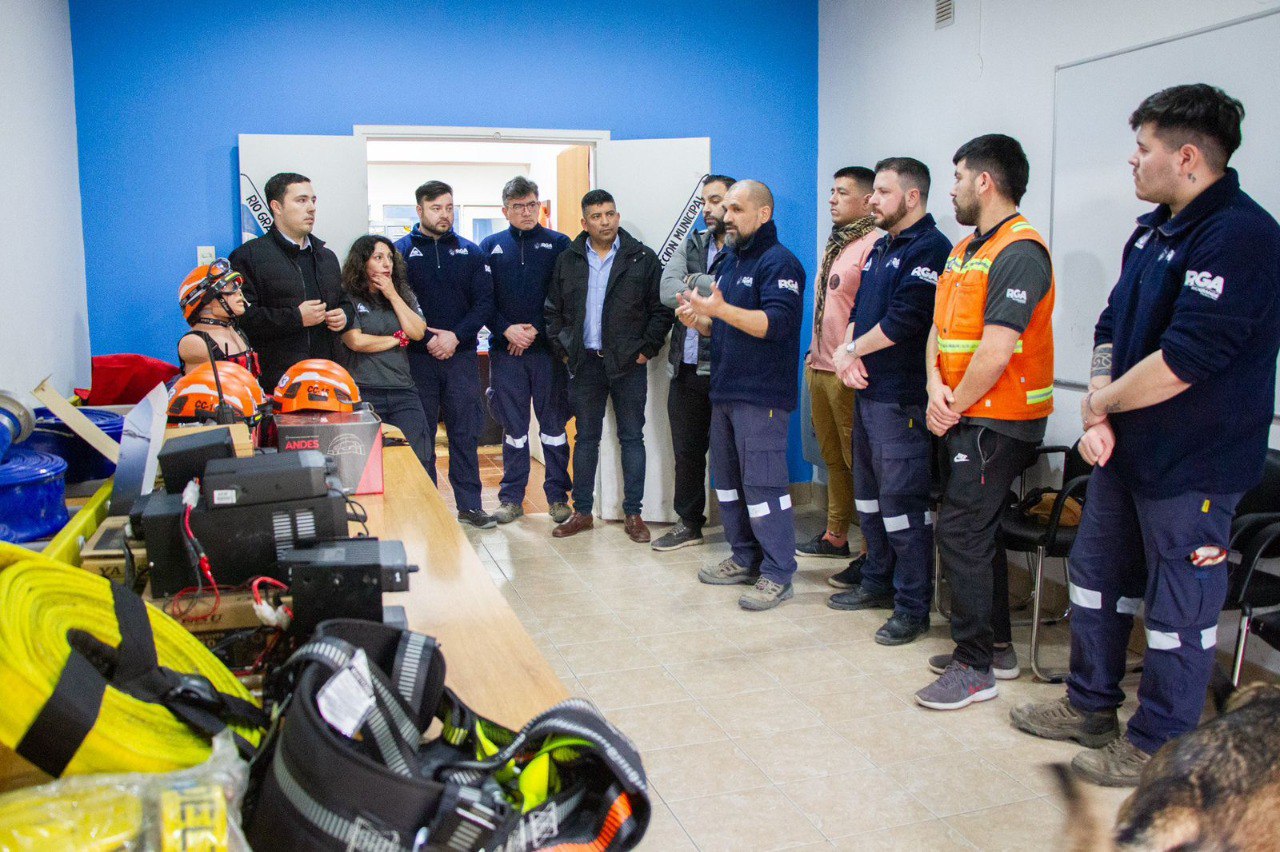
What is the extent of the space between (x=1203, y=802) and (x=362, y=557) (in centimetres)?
116

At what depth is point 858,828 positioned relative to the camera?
2.62m

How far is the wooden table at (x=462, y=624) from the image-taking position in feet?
5.28

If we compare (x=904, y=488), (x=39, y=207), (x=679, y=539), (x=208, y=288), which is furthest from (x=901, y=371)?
(x=39, y=207)

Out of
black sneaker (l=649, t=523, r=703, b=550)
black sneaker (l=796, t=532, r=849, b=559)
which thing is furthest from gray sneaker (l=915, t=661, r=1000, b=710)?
black sneaker (l=649, t=523, r=703, b=550)

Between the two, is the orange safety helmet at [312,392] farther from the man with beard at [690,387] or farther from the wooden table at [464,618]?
the man with beard at [690,387]

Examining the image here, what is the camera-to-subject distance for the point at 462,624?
195 centimetres

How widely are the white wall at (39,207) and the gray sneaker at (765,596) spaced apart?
287 centimetres

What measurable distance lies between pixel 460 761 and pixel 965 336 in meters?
2.65

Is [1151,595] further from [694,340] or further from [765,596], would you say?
[694,340]

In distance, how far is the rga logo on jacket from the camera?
253 centimetres

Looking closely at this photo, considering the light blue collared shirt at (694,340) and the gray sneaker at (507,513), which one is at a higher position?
the light blue collared shirt at (694,340)

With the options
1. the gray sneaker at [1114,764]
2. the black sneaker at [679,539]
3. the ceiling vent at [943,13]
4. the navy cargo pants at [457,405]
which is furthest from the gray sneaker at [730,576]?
the ceiling vent at [943,13]


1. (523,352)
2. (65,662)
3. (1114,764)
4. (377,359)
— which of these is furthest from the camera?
(523,352)

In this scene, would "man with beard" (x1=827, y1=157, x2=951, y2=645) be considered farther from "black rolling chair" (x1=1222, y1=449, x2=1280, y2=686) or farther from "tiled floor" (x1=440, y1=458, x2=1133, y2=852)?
"black rolling chair" (x1=1222, y1=449, x2=1280, y2=686)
